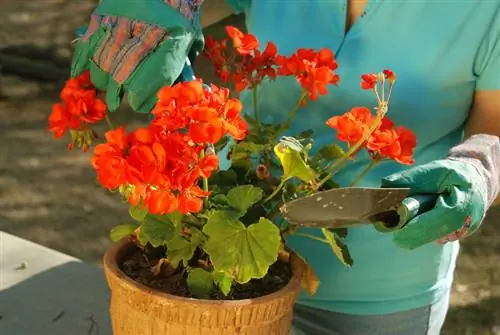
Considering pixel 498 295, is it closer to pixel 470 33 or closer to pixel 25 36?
pixel 470 33

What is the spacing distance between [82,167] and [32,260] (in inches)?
70.6

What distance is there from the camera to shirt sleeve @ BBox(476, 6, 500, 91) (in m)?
0.94

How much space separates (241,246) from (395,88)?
0.31m

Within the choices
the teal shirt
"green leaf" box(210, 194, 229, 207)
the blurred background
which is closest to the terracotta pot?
"green leaf" box(210, 194, 229, 207)

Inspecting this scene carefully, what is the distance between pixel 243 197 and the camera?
33.0 inches

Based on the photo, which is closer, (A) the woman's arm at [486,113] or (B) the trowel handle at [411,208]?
(B) the trowel handle at [411,208]

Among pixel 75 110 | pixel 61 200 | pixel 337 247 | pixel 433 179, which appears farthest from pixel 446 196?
pixel 61 200

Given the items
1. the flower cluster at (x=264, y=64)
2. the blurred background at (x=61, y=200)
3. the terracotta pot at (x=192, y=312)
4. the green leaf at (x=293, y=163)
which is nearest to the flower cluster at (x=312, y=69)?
the flower cluster at (x=264, y=64)

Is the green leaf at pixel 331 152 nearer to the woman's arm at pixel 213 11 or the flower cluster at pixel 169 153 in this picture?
the flower cluster at pixel 169 153

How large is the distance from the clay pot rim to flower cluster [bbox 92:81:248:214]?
0.10 metres

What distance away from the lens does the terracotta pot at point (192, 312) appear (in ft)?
2.66

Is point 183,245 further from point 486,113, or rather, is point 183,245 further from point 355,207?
point 486,113

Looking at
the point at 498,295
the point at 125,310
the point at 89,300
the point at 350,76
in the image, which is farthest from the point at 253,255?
the point at 498,295

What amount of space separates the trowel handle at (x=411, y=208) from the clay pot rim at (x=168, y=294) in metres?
0.14
